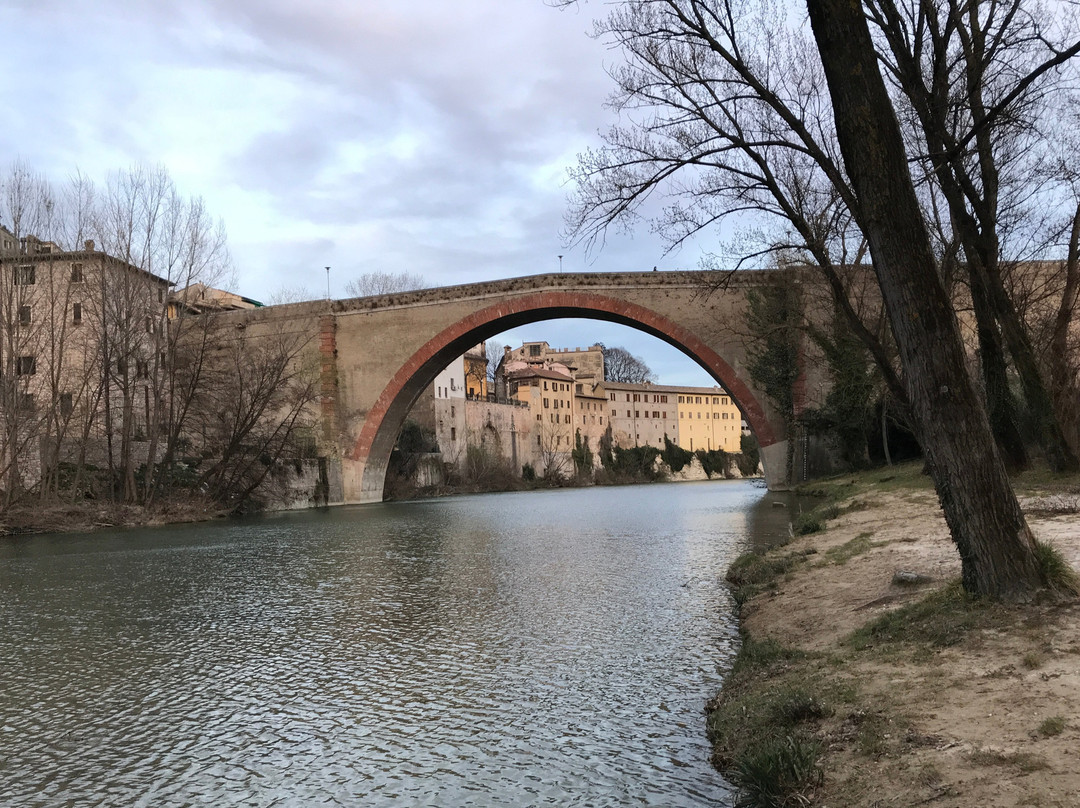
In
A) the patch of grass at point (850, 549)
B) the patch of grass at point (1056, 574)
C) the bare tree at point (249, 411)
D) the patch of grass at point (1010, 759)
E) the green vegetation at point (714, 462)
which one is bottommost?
the patch of grass at point (1010, 759)

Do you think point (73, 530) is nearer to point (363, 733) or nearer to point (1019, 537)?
point (363, 733)

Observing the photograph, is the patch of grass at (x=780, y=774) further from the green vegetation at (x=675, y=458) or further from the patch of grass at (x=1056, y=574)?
the green vegetation at (x=675, y=458)

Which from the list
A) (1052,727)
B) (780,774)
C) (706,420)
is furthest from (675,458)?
(1052,727)

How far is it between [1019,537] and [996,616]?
47 cm

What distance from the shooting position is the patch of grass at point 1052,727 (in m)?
3.26

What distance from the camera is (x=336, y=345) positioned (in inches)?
1310

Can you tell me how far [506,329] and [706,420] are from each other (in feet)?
208

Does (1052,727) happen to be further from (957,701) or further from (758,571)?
(758,571)

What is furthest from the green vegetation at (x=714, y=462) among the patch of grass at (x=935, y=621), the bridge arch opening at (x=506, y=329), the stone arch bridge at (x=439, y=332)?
the patch of grass at (x=935, y=621)

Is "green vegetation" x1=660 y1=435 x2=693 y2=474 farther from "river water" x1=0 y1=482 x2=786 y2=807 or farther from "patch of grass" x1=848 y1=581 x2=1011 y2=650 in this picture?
"patch of grass" x1=848 y1=581 x2=1011 y2=650

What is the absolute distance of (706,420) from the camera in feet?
307

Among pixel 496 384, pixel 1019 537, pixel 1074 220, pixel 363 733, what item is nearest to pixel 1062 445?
pixel 1074 220

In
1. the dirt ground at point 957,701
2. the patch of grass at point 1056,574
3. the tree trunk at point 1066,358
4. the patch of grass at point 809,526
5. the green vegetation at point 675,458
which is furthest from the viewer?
the green vegetation at point 675,458

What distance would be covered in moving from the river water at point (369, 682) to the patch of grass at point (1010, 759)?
107cm
